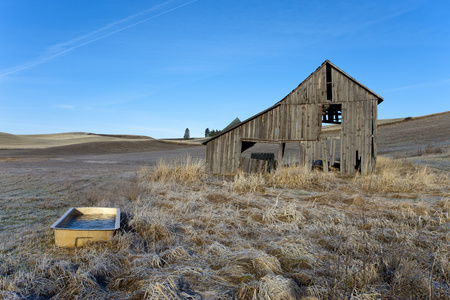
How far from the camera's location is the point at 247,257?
15.4 ft

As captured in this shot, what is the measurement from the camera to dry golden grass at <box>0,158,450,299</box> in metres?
3.74

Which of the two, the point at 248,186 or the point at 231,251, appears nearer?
the point at 231,251

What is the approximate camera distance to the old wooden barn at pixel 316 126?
16.5m

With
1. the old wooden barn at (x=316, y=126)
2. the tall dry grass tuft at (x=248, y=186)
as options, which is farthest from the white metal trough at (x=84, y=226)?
the old wooden barn at (x=316, y=126)

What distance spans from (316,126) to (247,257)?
1354 centimetres

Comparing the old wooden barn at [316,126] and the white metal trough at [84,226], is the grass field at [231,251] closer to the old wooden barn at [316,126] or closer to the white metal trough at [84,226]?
the white metal trough at [84,226]

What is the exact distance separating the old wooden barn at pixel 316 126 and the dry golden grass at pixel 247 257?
8.11m

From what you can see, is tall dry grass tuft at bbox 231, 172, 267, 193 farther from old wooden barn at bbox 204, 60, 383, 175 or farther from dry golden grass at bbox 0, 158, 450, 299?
old wooden barn at bbox 204, 60, 383, 175

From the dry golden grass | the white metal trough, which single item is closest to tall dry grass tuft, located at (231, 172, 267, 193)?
the dry golden grass

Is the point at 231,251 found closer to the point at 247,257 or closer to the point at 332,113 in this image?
the point at 247,257

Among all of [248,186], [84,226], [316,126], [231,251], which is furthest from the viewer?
[316,126]

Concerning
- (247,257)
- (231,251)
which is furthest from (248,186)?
(247,257)

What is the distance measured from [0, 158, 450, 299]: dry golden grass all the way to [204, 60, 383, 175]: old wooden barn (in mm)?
8107

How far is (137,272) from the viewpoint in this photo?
424cm
